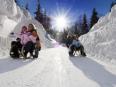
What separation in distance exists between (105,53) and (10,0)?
32.1 meters

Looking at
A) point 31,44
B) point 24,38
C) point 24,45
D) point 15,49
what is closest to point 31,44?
point 31,44

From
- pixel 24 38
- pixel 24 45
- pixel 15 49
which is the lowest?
pixel 15 49

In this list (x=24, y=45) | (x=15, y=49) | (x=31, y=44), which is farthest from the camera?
(x=31, y=44)

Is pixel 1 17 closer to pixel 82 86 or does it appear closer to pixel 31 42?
pixel 31 42

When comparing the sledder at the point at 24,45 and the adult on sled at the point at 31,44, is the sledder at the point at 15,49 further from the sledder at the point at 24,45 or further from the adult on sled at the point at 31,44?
the adult on sled at the point at 31,44

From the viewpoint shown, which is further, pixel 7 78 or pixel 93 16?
pixel 93 16

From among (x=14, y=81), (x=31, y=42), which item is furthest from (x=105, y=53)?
(x=14, y=81)

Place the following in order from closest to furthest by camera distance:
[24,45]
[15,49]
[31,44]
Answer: [15,49]
[24,45]
[31,44]

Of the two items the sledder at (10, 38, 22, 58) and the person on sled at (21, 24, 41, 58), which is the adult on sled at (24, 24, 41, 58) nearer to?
the person on sled at (21, 24, 41, 58)

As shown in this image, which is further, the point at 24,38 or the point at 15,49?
the point at 24,38

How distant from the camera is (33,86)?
6066mm

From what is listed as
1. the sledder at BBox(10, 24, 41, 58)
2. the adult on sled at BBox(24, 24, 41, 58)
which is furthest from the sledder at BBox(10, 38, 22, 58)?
the adult on sled at BBox(24, 24, 41, 58)

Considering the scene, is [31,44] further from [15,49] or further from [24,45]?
[15,49]

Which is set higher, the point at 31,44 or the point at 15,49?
the point at 31,44
